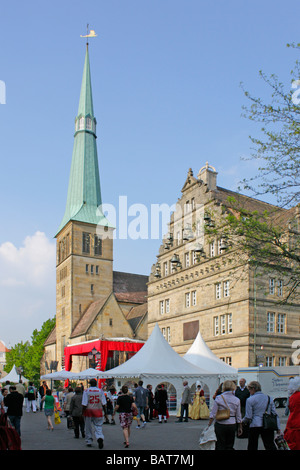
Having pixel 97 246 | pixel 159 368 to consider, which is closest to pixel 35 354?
pixel 97 246

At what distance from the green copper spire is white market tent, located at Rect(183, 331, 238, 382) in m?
47.0

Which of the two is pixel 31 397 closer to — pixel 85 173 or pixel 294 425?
pixel 294 425

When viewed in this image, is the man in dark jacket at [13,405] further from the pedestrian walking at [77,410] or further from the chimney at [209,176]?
the chimney at [209,176]

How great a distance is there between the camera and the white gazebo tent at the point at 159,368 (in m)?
24.1

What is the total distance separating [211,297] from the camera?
132 ft

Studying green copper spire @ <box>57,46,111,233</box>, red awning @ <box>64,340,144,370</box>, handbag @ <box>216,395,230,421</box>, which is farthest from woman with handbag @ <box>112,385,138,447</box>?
green copper spire @ <box>57,46,111,233</box>

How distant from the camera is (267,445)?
9766 mm

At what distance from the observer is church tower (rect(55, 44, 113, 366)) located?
71625mm

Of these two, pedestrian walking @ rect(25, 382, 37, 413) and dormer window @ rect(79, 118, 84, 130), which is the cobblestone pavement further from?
dormer window @ rect(79, 118, 84, 130)

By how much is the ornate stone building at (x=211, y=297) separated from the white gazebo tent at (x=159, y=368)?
23.3ft

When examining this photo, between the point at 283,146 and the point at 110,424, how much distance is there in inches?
515

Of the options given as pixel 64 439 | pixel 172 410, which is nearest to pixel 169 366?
pixel 172 410

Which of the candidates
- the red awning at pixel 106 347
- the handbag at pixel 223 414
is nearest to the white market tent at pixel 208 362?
the red awning at pixel 106 347
